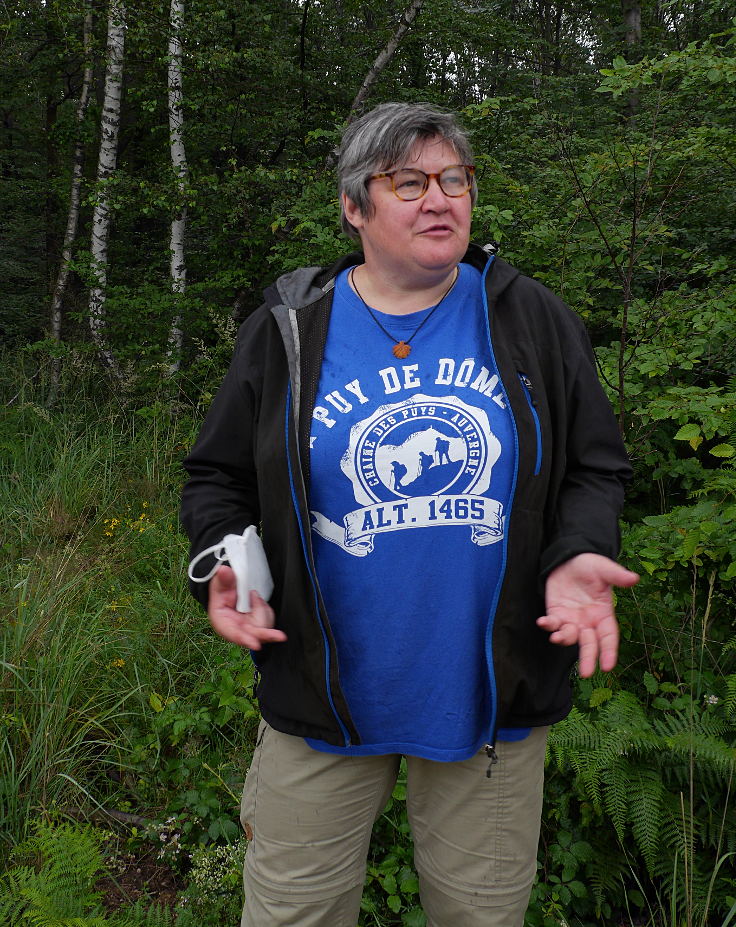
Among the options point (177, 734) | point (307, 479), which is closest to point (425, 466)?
point (307, 479)

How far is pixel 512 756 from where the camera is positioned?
160 centimetres

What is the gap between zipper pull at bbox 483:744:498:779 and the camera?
5.02ft

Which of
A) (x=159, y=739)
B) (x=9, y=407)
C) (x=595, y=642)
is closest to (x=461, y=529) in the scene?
(x=595, y=642)

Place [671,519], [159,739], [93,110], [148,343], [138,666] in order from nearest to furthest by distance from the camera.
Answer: [671,519], [159,739], [138,666], [148,343], [93,110]

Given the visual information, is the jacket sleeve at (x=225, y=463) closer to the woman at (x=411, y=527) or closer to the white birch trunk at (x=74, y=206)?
the woman at (x=411, y=527)

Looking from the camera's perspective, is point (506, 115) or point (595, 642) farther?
point (506, 115)

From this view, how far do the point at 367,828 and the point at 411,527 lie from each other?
0.77 m

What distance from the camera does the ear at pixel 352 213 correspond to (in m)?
1.68

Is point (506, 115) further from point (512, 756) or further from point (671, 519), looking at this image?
point (512, 756)

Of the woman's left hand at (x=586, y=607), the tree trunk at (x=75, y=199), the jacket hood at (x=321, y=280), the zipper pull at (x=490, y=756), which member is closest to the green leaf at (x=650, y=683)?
the zipper pull at (x=490, y=756)

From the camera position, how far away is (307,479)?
150 cm

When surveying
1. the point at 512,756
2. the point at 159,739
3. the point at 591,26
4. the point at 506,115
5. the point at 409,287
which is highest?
the point at 591,26

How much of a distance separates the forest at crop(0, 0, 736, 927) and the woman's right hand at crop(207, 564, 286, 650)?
1090mm

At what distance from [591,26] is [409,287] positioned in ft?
65.5
